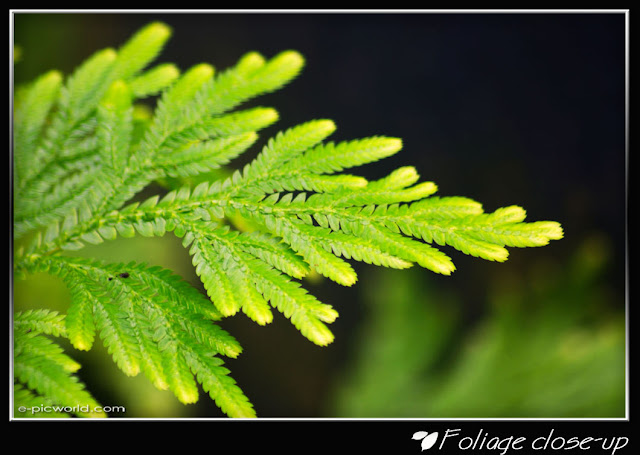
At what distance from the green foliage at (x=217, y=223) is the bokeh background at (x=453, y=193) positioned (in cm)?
100

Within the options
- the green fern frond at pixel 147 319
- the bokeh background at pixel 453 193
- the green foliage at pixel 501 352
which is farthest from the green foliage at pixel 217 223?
the green foliage at pixel 501 352

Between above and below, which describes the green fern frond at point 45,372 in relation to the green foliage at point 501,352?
above

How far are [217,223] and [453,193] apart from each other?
6.12ft

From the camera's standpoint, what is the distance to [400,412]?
2104mm

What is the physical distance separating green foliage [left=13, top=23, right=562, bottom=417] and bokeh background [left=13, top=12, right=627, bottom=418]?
1.00 metres

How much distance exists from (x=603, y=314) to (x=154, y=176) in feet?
6.70

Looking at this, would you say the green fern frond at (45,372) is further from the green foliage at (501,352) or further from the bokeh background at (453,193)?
the green foliage at (501,352)

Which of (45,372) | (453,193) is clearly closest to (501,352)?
(453,193)

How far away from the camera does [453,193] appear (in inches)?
102

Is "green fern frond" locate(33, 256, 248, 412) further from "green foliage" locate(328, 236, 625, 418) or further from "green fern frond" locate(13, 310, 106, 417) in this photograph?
"green foliage" locate(328, 236, 625, 418)

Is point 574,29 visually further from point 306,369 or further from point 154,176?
point 306,369

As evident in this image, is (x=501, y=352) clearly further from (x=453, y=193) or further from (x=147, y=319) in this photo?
(x=147, y=319)

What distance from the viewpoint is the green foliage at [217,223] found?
885 mm
